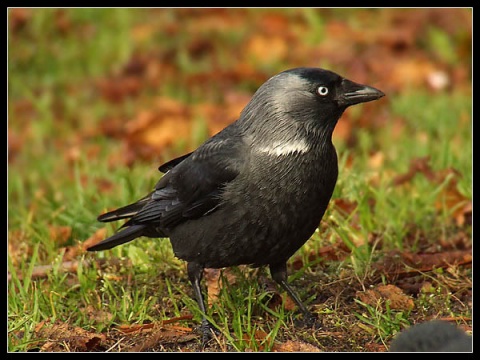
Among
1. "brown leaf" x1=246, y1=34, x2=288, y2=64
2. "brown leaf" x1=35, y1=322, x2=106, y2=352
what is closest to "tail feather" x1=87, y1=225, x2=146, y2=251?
"brown leaf" x1=35, y1=322, x2=106, y2=352

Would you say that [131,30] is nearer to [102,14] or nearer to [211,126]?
[102,14]

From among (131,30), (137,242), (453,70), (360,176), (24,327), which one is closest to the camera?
(24,327)

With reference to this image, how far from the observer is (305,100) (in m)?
4.44

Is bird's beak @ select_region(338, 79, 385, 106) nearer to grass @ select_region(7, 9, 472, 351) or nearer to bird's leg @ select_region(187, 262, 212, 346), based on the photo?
grass @ select_region(7, 9, 472, 351)

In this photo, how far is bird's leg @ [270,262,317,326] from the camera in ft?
15.0

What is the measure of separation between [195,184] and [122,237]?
21.3 inches

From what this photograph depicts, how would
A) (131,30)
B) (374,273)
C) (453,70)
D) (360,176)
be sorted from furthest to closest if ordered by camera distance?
1. (131,30)
2. (453,70)
3. (360,176)
4. (374,273)

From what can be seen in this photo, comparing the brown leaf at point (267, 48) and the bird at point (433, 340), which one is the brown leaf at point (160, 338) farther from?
→ the brown leaf at point (267, 48)

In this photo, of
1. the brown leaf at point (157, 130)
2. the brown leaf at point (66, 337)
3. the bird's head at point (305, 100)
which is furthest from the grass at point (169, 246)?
the bird's head at point (305, 100)

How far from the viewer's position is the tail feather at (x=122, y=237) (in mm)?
4781

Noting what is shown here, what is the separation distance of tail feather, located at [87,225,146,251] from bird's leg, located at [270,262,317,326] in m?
0.75

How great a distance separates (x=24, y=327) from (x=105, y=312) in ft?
1.37
